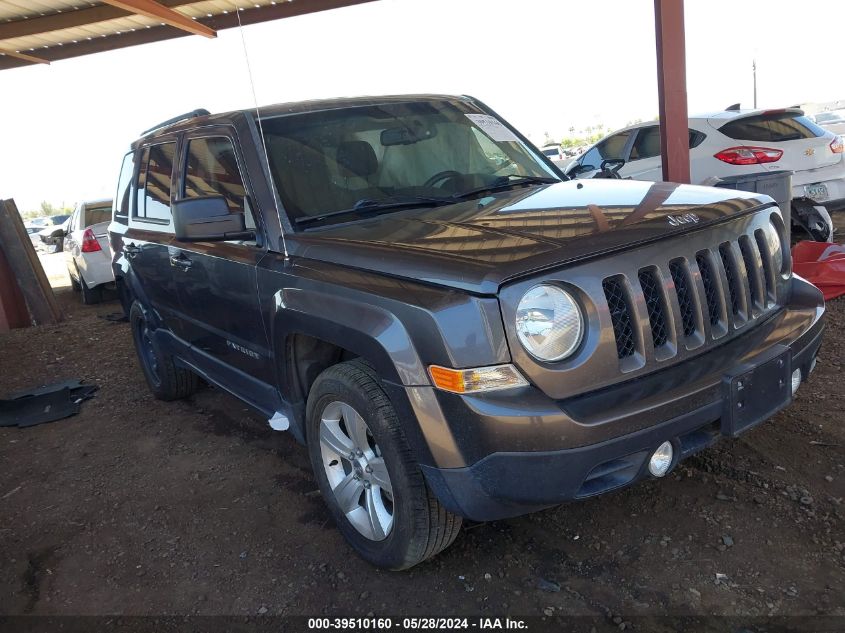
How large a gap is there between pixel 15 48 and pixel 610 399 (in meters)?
11.9

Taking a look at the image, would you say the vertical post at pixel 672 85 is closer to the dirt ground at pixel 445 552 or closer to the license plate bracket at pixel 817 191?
the license plate bracket at pixel 817 191

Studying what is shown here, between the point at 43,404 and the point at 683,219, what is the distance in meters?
5.25

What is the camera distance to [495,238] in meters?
2.51

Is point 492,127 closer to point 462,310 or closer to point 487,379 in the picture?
point 462,310

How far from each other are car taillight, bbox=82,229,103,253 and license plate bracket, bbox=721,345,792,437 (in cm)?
988

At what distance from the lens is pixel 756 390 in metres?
2.53

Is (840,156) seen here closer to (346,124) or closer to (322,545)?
(346,124)

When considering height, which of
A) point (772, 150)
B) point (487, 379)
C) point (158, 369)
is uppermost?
point (487, 379)


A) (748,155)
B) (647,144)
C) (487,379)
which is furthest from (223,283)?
(647,144)

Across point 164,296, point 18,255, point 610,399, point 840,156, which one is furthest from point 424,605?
point 18,255

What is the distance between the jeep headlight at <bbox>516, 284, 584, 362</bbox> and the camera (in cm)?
225

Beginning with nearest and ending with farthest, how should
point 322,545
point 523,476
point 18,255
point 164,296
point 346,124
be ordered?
point 523,476 < point 322,545 < point 346,124 < point 164,296 < point 18,255

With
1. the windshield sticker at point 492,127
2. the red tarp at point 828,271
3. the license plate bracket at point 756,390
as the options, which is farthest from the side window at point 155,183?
the red tarp at point 828,271

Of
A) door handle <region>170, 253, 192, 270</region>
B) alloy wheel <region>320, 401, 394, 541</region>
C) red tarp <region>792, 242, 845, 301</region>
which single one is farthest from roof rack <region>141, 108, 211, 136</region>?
red tarp <region>792, 242, 845, 301</region>
